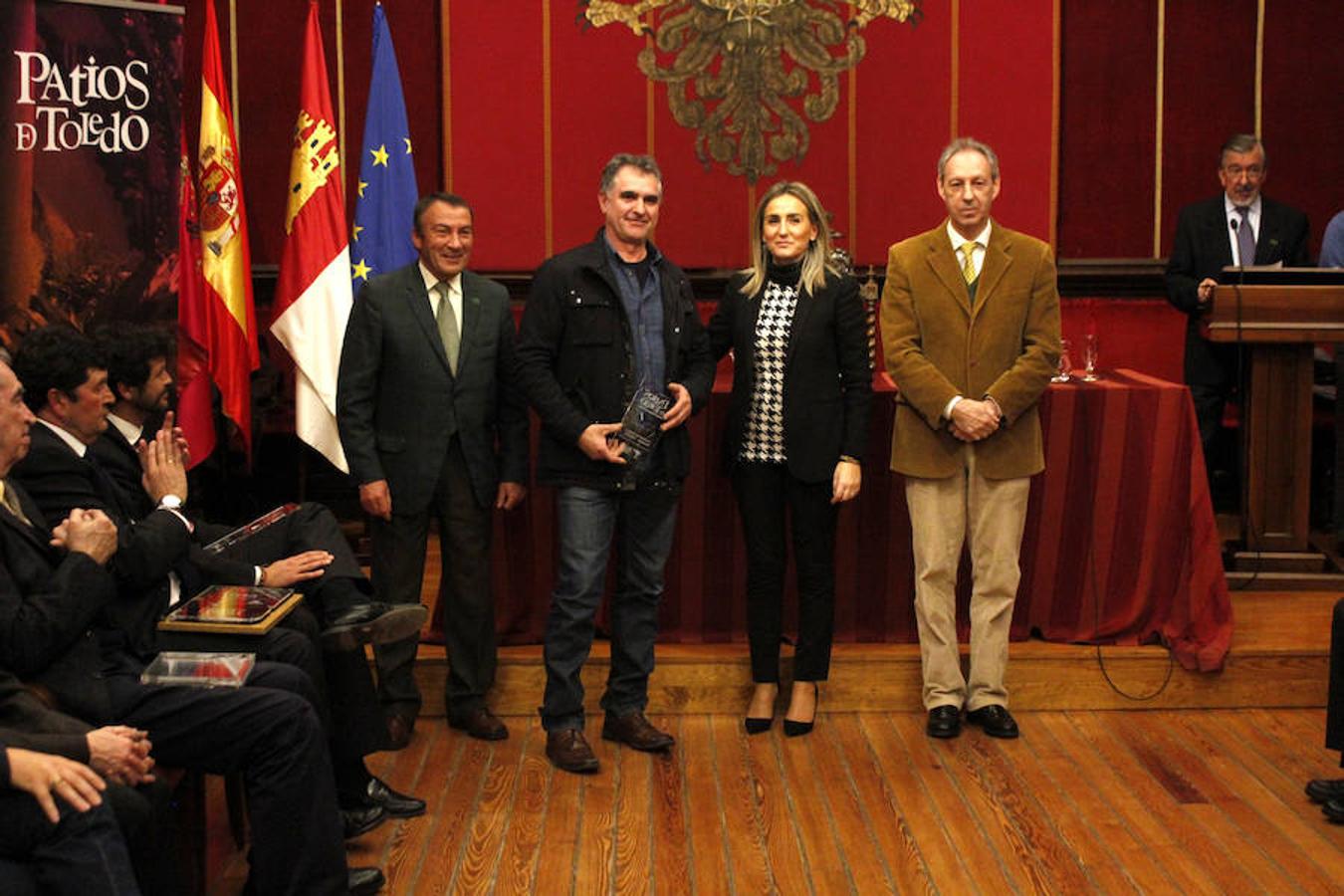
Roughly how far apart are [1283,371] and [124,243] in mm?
3665

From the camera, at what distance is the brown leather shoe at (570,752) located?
4.46 meters

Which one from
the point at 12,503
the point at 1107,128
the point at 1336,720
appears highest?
the point at 1107,128

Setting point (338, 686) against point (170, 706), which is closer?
point (170, 706)

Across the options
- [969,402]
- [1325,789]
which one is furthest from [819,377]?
[1325,789]

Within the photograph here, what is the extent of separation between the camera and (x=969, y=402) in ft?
15.0

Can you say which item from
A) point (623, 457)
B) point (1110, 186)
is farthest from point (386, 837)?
point (1110, 186)

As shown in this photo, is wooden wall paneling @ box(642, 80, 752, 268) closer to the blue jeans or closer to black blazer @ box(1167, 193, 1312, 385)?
black blazer @ box(1167, 193, 1312, 385)

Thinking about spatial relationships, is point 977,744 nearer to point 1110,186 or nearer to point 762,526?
point 762,526

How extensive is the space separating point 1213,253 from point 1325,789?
258 centimetres

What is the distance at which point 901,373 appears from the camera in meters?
4.65

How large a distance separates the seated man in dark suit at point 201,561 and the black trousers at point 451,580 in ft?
1.49

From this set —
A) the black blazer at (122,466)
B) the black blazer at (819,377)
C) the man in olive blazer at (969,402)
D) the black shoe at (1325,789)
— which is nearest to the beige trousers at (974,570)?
the man in olive blazer at (969,402)

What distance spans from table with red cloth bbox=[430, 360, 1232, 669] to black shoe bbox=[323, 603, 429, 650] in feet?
3.44

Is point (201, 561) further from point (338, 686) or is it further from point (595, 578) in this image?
point (595, 578)
